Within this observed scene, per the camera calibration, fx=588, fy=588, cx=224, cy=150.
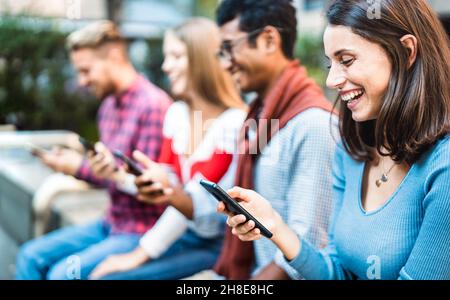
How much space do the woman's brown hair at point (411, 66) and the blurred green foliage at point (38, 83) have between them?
41.0 inches

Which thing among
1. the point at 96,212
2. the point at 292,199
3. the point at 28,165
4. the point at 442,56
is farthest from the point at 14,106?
the point at 442,56

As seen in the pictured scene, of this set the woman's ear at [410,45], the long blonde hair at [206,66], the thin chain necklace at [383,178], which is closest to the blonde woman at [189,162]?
the long blonde hair at [206,66]

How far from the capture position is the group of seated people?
33.2 inches

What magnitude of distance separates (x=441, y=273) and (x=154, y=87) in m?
0.96

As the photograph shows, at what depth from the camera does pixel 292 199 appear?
3.40 ft

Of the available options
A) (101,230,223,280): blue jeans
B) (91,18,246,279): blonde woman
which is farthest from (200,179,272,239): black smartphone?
(101,230,223,280): blue jeans

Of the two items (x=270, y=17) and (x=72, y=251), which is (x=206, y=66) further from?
(x=72, y=251)

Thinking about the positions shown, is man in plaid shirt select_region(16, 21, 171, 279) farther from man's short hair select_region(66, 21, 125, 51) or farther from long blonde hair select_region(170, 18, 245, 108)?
long blonde hair select_region(170, 18, 245, 108)

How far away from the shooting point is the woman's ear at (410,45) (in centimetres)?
83

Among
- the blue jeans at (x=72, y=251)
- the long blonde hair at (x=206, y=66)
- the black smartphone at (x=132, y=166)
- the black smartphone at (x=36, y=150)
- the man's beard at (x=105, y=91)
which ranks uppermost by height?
the long blonde hair at (x=206, y=66)

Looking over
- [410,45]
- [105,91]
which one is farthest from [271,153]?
[105,91]

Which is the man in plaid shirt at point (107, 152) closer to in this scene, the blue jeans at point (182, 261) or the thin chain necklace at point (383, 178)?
the blue jeans at point (182, 261)

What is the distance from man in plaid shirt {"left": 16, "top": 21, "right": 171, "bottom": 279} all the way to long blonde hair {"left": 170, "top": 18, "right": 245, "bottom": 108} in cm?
15
